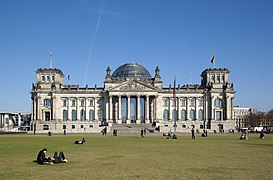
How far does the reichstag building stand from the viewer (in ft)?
429

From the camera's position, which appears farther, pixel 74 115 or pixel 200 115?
pixel 200 115

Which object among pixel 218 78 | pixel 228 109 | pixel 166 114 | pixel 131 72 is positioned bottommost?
pixel 166 114

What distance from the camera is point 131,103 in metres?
133

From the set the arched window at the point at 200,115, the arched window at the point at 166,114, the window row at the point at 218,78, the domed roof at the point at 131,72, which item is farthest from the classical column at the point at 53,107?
the window row at the point at 218,78

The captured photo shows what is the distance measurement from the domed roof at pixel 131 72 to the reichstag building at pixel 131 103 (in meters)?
3.42

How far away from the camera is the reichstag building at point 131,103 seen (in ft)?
429

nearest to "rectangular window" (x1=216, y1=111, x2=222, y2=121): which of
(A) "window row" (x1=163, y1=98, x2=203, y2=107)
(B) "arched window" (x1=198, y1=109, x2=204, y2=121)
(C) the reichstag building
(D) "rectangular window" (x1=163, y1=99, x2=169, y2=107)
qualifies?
(C) the reichstag building

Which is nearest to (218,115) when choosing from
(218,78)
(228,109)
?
(228,109)

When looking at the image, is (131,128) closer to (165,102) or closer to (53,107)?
(165,102)

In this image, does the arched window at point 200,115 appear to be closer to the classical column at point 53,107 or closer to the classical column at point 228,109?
the classical column at point 228,109

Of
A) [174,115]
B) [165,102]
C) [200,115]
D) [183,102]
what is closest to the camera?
[174,115]

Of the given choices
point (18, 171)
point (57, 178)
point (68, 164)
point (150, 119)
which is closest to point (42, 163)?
point (68, 164)

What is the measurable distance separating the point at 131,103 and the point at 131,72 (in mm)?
15274

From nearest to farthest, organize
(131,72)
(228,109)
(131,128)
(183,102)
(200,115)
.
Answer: (131,128) < (228,109) < (183,102) < (200,115) < (131,72)
